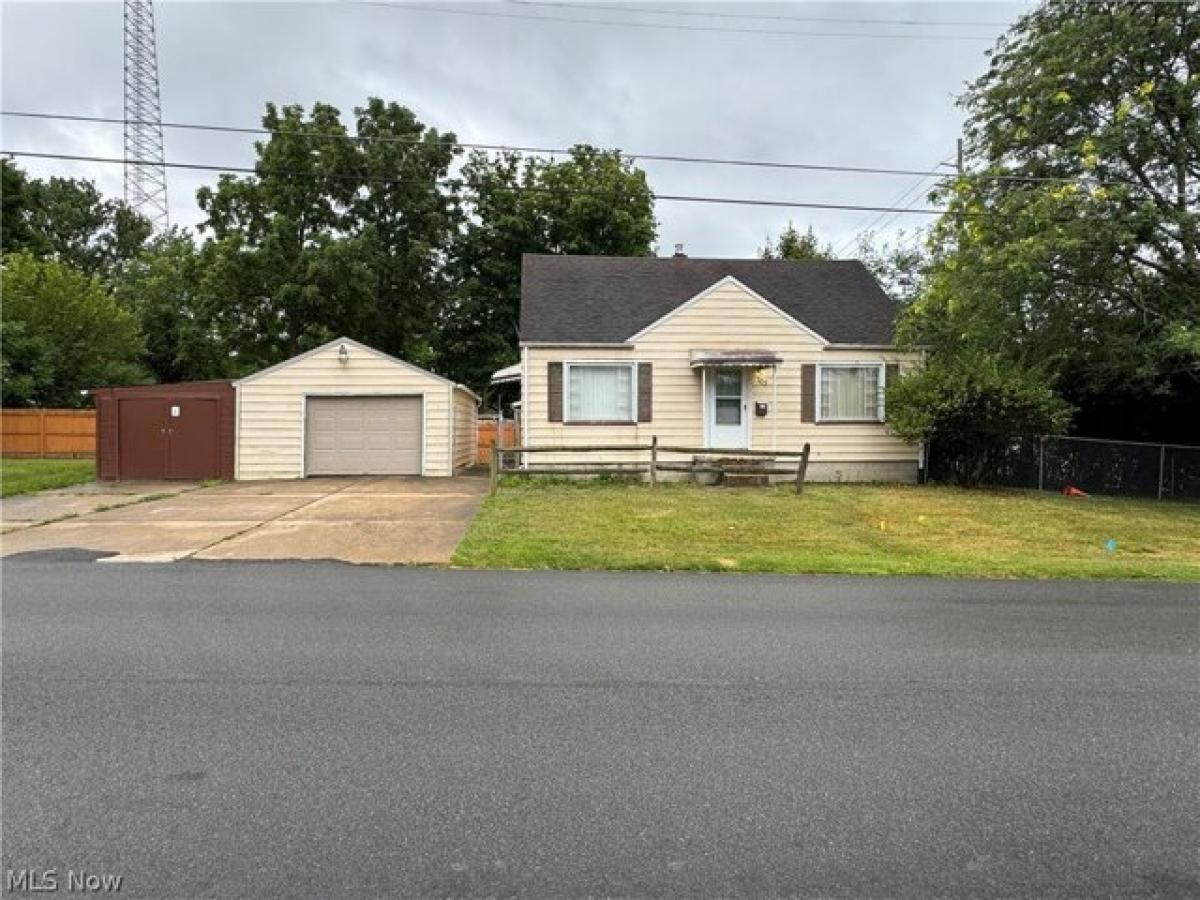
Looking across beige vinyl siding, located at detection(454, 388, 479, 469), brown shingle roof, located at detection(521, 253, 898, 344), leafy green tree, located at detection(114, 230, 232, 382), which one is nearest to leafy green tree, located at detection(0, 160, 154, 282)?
leafy green tree, located at detection(114, 230, 232, 382)

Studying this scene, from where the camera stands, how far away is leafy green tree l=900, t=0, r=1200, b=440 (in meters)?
13.6

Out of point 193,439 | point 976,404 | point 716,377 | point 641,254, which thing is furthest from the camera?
point 641,254

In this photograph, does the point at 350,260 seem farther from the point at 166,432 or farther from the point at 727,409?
the point at 727,409

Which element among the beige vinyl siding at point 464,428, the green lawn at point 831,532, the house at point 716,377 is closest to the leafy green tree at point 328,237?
the beige vinyl siding at point 464,428

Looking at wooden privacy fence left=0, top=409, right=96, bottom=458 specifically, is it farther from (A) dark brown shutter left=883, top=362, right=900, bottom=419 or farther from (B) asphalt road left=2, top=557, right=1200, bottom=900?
(A) dark brown shutter left=883, top=362, right=900, bottom=419

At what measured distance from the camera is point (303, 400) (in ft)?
61.8

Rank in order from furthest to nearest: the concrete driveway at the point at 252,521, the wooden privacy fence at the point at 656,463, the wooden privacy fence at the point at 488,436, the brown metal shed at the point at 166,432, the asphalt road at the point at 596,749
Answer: the wooden privacy fence at the point at 488,436, the brown metal shed at the point at 166,432, the wooden privacy fence at the point at 656,463, the concrete driveway at the point at 252,521, the asphalt road at the point at 596,749

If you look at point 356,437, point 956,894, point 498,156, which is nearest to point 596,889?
point 956,894

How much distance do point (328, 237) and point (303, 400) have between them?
1055 centimetres

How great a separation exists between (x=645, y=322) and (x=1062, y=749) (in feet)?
48.0

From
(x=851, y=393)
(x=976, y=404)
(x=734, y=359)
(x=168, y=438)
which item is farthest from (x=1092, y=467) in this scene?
(x=168, y=438)

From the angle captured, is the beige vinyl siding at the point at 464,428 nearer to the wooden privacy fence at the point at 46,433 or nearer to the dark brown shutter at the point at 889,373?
the dark brown shutter at the point at 889,373

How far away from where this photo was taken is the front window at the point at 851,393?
695 inches

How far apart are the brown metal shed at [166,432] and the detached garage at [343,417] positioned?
1.33 feet
